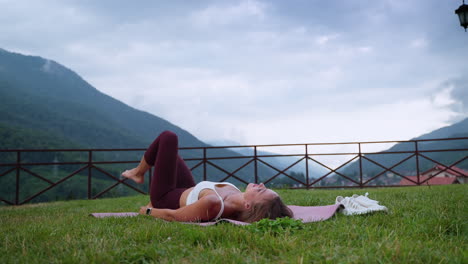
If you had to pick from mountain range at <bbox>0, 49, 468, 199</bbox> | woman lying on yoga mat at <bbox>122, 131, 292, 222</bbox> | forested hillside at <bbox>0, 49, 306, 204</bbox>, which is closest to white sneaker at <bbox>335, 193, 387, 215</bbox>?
woman lying on yoga mat at <bbox>122, 131, 292, 222</bbox>

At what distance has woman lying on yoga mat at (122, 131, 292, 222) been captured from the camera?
2.77 meters

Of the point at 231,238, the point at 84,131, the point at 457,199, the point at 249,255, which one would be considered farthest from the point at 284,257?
the point at 84,131

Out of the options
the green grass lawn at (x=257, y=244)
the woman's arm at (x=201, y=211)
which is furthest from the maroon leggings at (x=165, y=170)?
the green grass lawn at (x=257, y=244)

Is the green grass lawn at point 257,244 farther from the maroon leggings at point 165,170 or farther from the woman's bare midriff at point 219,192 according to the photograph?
the maroon leggings at point 165,170

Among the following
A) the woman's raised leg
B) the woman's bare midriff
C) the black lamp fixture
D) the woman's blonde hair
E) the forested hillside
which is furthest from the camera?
the forested hillside

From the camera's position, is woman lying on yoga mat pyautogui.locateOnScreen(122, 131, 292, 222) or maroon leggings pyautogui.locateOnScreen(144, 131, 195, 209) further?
maroon leggings pyautogui.locateOnScreen(144, 131, 195, 209)

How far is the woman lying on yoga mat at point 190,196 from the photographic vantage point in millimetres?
2771

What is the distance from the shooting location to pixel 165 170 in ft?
11.2

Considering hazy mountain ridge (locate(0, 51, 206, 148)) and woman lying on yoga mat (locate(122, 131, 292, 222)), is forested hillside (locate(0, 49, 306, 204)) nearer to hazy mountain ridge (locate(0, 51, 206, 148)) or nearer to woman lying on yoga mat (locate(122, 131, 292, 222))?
hazy mountain ridge (locate(0, 51, 206, 148))

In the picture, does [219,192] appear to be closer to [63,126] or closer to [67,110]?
[63,126]

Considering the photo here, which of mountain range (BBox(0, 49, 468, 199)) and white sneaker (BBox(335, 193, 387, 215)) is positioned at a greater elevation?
mountain range (BBox(0, 49, 468, 199))

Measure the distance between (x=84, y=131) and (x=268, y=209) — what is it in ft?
219

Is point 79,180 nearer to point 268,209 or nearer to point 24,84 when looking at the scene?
point 268,209

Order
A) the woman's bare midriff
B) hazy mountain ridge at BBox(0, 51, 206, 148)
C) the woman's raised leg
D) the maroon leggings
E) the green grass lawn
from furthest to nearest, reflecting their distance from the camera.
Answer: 1. hazy mountain ridge at BBox(0, 51, 206, 148)
2. the woman's raised leg
3. the maroon leggings
4. the woman's bare midriff
5. the green grass lawn
